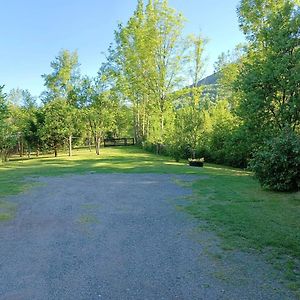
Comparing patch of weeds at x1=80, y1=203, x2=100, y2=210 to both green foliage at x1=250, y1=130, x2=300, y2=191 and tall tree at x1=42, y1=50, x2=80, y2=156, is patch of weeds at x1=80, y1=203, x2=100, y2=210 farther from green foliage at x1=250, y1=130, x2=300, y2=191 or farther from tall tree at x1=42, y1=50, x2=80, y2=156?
tall tree at x1=42, y1=50, x2=80, y2=156

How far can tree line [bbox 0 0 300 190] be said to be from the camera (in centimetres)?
1501

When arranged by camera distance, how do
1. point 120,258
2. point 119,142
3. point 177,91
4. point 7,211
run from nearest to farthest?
point 120,258
point 7,211
point 177,91
point 119,142

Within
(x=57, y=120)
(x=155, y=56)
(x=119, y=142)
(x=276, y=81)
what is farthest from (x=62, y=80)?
(x=276, y=81)

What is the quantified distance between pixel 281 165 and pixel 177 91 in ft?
58.6

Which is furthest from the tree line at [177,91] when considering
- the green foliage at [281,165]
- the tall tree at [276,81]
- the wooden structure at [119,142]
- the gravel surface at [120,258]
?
the gravel surface at [120,258]

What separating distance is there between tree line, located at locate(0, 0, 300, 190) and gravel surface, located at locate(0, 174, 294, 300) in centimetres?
943

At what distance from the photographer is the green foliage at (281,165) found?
31.4 feet

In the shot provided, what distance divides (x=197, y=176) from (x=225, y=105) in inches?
504

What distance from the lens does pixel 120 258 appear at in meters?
4.51

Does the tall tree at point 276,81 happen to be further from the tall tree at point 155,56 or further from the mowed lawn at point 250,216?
the tall tree at point 155,56

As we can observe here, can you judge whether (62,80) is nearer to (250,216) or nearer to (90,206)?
(90,206)

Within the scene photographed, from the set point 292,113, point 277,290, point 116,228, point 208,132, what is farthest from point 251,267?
point 208,132

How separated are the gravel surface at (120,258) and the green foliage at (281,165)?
3.61m

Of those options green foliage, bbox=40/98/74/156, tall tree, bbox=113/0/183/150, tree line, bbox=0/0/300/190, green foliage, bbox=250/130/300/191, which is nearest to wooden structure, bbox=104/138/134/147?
tree line, bbox=0/0/300/190
